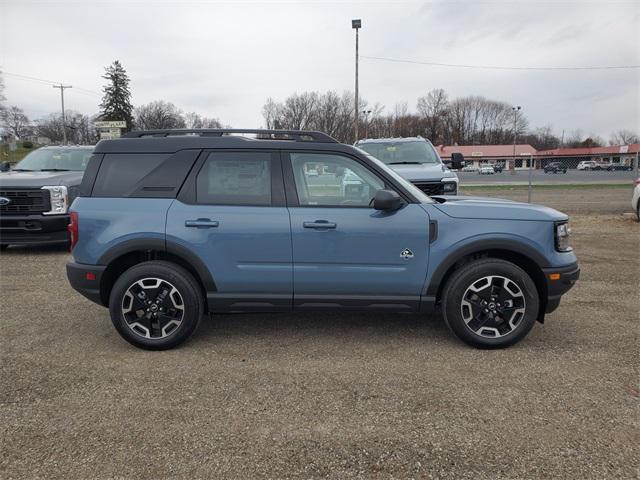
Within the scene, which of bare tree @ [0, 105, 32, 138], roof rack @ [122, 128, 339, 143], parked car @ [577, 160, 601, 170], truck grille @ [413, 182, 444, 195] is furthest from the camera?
bare tree @ [0, 105, 32, 138]

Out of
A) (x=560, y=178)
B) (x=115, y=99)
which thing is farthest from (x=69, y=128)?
(x=560, y=178)

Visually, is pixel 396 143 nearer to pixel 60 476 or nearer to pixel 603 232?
pixel 603 232

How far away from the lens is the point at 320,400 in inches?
124

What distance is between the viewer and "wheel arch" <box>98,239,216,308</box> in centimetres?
391

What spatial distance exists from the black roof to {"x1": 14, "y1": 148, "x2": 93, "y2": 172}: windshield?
19.1ft

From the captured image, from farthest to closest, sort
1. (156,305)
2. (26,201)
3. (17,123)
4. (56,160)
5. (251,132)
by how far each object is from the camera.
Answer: (17,123) < (56,160) < (26,201) < (251,132) < (156,305)

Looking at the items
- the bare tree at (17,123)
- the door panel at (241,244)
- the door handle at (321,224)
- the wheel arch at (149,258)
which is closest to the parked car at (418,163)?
the door handle at (321,224)

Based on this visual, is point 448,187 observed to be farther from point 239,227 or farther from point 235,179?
point 239,227

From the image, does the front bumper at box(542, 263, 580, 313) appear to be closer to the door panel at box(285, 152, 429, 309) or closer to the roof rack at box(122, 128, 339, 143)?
the door panel at box(285, 152, 429, 309)

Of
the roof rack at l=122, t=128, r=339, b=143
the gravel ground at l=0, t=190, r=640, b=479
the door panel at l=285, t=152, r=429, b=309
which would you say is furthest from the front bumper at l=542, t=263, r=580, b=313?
the roof rack at l=122, t=128, r=339, b=143

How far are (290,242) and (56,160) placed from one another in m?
7.62

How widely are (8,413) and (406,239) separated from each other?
3101mm

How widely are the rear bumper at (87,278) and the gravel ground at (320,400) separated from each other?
0.50 m

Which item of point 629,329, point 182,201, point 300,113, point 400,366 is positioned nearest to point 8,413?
point 182,201
